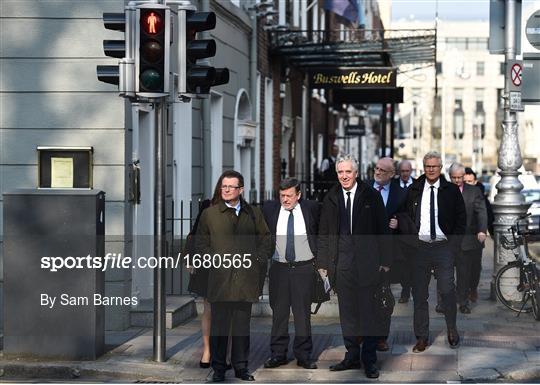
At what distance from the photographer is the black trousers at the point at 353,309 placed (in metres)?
10.2

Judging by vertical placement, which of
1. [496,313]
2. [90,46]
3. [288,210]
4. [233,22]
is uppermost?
[233,22]

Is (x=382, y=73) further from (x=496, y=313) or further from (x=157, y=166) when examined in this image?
(x=157, y=166)

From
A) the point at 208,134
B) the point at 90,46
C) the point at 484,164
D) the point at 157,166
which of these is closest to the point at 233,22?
the point at 208,134

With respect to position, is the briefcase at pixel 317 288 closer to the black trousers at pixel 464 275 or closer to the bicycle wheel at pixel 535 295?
the black trousers at pixel 464 275

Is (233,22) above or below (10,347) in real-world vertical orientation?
above

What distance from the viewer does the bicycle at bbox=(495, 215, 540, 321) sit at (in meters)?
13.7

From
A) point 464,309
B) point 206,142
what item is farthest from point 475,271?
point 206,142

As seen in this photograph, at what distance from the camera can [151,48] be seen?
32.3 ft

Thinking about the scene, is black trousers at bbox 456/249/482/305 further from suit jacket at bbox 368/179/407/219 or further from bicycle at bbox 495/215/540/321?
suit jacket at bbox 368/179/407/219

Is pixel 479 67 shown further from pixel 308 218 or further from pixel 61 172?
pixel 308 218

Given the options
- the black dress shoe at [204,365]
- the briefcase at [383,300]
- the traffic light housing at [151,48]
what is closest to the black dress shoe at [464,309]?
the briefcase at [383,300]

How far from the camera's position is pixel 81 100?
41.7ft

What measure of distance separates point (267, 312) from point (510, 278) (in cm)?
307

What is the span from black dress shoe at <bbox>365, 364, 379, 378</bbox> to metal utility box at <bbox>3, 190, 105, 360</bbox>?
8.03ft
